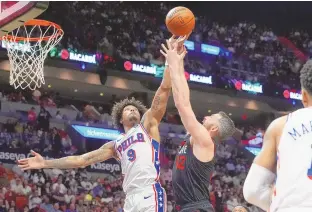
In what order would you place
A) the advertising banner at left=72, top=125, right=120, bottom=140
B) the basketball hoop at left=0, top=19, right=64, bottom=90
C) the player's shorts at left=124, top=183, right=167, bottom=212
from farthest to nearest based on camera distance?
the advertising banner at left=72, top=125, right=120, bottom=140
the basketball hoop at left=0, top=19, right=64, bottom=90
the player's shorts at left=124, top=183, right=167, bottom=212

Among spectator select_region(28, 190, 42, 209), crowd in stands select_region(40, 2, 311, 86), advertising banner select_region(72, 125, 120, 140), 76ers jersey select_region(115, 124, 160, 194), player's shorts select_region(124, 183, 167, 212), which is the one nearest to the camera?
player's shorts select_region(124, 183, 167, 212)

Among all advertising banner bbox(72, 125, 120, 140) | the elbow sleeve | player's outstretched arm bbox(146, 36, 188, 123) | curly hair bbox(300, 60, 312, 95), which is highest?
advertising banner bbox(72, 125, 120, 140)

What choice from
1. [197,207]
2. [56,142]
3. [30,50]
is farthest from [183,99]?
[56,142]

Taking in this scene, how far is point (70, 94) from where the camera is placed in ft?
67.1

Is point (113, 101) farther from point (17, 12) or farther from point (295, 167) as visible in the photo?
point (295, 167)

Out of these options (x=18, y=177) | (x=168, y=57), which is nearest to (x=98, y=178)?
(x=18, y=177)

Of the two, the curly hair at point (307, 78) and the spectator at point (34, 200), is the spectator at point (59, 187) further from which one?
the curly hair at point (307, 78)

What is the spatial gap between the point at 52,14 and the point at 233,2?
1017cm

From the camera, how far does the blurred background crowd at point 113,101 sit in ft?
44.1

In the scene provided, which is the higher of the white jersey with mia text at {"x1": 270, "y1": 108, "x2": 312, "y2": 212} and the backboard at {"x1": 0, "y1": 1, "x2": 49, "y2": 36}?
the backboard at {"x1": 0, "y1": 1, "x2": 49, "y2": 36}

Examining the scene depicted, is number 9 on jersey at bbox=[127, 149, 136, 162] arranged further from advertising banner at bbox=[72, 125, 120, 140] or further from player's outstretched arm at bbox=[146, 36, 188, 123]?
advertising banner at bbox=[72, 125, 120, 140]

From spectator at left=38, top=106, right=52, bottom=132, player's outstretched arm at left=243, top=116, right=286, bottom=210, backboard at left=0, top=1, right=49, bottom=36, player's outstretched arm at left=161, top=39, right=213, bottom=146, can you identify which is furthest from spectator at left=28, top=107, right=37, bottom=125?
player's outstretched arm at left=243, top=116, right=286, bottom=210

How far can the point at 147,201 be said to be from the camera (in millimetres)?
4852

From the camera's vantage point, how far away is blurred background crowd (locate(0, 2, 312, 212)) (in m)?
13.4
